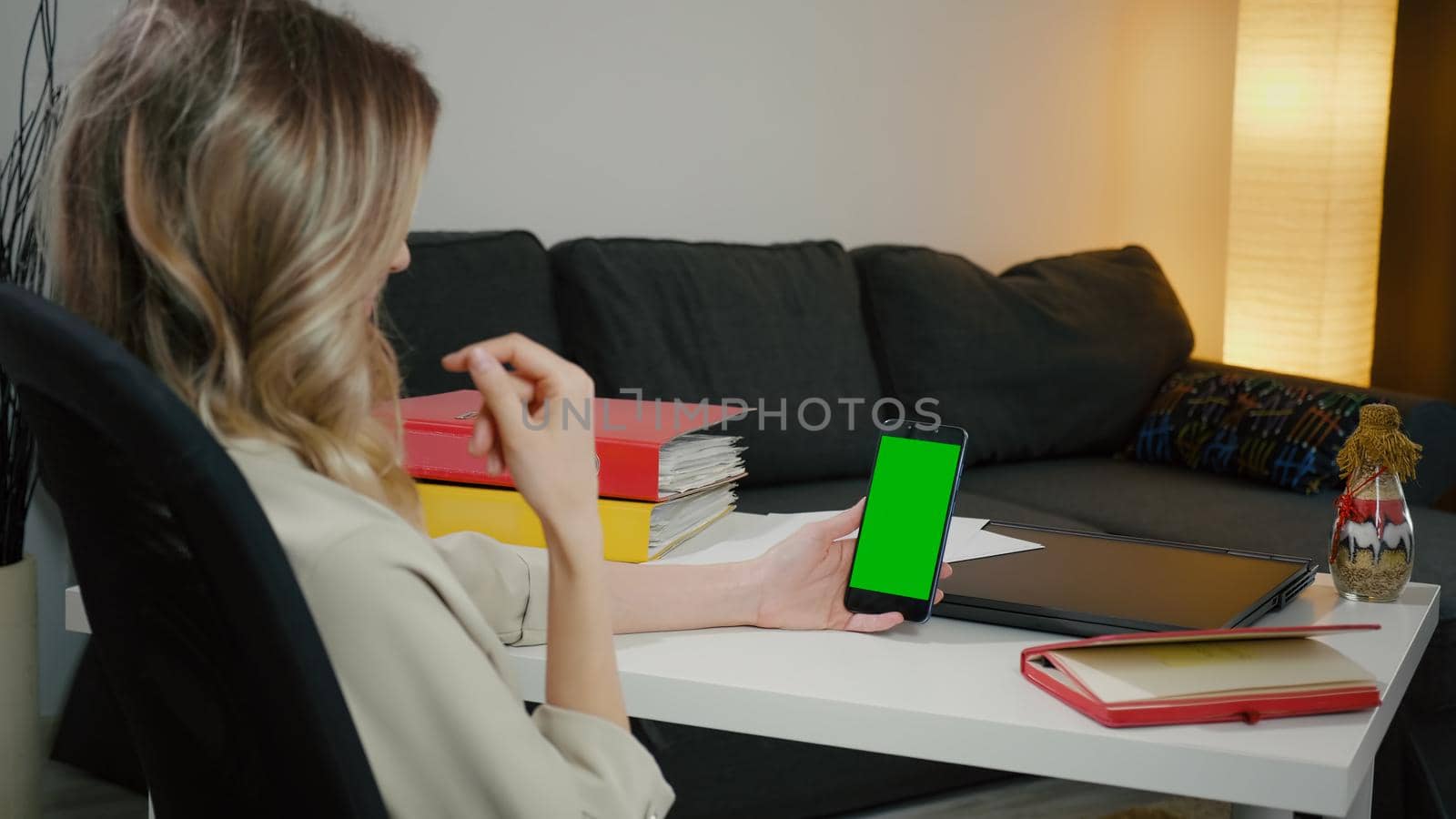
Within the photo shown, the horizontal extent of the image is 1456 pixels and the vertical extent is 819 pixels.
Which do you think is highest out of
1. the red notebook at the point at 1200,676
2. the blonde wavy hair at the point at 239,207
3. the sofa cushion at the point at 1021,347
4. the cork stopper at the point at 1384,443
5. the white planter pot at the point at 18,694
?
the blonde wavy hair at the point at 239,207

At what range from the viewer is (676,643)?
114 cm

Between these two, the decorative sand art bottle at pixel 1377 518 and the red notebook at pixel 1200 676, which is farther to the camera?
the decorative sand art bottle at pixel 1377 518

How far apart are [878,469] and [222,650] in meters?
0.70

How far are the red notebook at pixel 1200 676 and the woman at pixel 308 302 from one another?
38 centimetres

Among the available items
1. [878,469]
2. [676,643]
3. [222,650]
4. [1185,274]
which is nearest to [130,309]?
[222,650]

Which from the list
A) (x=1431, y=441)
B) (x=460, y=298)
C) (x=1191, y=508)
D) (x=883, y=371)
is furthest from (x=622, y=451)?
(x=1431, y=441)

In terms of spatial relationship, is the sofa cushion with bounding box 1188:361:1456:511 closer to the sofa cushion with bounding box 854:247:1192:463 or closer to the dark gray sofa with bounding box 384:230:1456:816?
the dark gray sofa with bounding box 384:230:1456:816

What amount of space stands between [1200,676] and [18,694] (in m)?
1.64

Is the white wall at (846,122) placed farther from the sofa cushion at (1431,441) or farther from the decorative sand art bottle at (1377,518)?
the decorative sand art bottle at (1377,518)

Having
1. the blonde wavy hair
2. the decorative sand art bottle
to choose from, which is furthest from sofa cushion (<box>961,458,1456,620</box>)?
the blonde wavy hair

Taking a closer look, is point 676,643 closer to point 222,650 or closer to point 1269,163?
point 222,650

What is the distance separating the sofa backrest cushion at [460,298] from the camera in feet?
7.22

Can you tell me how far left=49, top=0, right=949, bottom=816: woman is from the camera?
0.65 meters

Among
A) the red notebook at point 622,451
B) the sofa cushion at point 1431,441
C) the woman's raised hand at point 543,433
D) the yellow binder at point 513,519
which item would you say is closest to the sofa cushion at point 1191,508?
the sofa cushion at point 1431,441
